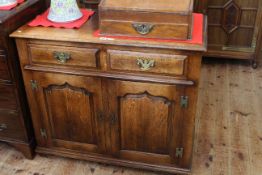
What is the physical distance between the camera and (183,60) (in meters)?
1.36

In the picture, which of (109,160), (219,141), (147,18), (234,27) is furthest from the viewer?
(234,27)

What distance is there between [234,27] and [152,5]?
130 centimetres

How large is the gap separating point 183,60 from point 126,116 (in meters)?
0.41

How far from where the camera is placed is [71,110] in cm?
163

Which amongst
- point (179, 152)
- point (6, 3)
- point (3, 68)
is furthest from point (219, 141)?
point (6, 3)

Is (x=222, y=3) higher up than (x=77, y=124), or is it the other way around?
(x=222, y=3)

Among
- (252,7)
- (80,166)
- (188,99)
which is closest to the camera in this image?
(188,99)

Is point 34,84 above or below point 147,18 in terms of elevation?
below

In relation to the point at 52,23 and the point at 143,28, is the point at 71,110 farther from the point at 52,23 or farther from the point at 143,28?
the point at 143,28

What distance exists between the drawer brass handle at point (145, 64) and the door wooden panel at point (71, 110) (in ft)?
0.73

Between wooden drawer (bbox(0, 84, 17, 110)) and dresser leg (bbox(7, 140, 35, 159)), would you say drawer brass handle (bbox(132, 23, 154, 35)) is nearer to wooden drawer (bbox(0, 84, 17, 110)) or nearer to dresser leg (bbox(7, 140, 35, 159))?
wooden drawer (bbox(0, 84, 17, 110))

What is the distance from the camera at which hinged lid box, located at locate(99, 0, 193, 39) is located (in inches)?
52.6

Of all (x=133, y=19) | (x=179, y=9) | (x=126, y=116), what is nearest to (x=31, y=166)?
(x=126, y=116)

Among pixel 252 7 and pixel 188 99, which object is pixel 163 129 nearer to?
pixel 188 99
